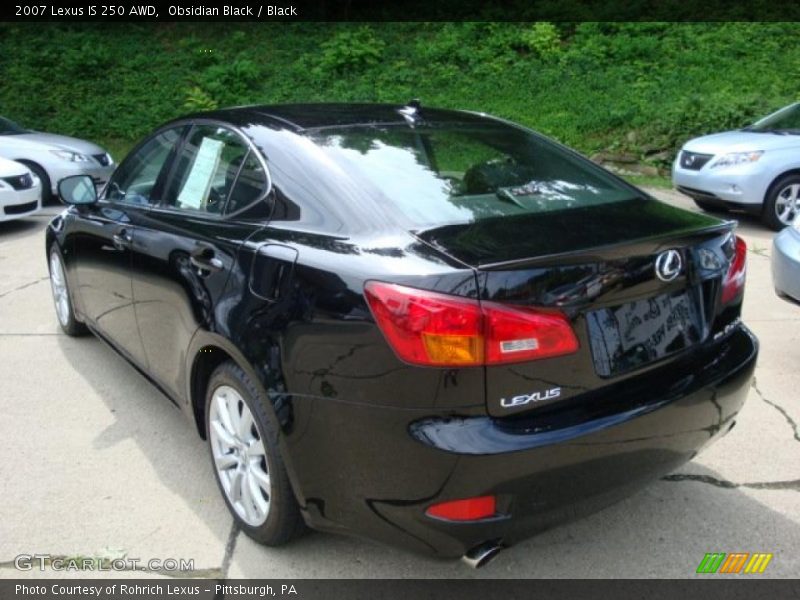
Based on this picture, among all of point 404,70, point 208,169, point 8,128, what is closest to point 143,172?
point 208,169

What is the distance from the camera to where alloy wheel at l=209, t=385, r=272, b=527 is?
267 centimetres

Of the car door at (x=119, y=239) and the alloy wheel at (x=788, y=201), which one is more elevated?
the car door at (x=119, y=239)

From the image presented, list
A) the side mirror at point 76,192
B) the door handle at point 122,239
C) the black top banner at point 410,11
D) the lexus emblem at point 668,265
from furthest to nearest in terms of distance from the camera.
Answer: the black top banner at point 410,11 < the side mirror at point 76,192 < the door handle at point 122,239 < the lexus emblem at point 668,265

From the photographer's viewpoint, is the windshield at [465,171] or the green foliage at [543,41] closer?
the windshield at [465,171]

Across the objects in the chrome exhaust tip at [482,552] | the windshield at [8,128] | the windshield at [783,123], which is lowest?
the windshield at [8,128]

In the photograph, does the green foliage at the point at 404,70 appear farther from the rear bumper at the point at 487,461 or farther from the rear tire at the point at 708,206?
the rear bumper at the point at 487,461

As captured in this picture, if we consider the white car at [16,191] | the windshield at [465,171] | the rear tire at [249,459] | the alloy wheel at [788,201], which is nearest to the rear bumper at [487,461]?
the rear tire at [249,459]

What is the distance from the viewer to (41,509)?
3.04 meters

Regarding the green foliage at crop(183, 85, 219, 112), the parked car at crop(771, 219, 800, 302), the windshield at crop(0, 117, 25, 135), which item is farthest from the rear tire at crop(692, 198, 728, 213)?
the green foliage at crop(183, 85, 219, 112)

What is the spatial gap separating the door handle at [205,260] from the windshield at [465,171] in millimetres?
573

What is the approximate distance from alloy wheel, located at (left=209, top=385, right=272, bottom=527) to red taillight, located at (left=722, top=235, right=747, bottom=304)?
171 cm

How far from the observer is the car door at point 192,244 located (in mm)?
2793

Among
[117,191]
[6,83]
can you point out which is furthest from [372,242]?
[6,83]

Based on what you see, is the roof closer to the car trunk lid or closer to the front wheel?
the car trunk lid
